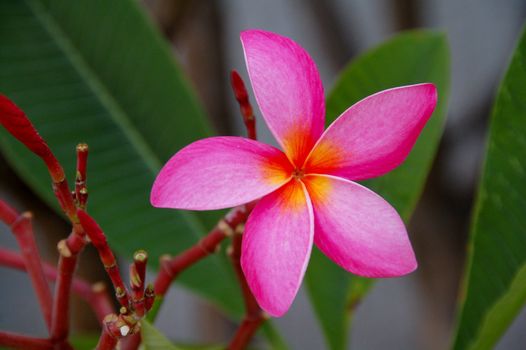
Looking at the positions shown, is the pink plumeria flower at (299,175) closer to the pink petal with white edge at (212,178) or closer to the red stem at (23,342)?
the pink petal with white edge at (212,178)

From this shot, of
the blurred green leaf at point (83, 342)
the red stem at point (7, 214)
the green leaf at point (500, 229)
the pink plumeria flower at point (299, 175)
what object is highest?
the pink plumeria flower at point (299, 175)

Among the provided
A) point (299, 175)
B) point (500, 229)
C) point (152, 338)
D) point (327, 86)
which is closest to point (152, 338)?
point (152, 338)

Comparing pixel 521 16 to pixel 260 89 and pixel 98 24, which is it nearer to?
pixel 98 24

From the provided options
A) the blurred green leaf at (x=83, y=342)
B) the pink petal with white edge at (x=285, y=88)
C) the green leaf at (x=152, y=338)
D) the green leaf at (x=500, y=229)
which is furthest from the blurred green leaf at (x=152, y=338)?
the blurred green leaf at (x=83, y=342)

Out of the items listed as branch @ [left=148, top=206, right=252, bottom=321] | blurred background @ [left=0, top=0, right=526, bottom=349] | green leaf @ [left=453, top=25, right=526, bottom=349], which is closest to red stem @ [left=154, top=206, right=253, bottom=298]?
branch @ [left=148, top=206, right=252, bottom=321]

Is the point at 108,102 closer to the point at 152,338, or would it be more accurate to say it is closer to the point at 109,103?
the point at 109,103

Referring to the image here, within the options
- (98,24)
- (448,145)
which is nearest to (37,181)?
(98,24)

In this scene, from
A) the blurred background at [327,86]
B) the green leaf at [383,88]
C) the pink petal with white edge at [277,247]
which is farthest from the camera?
the blurred background at [327,86]
